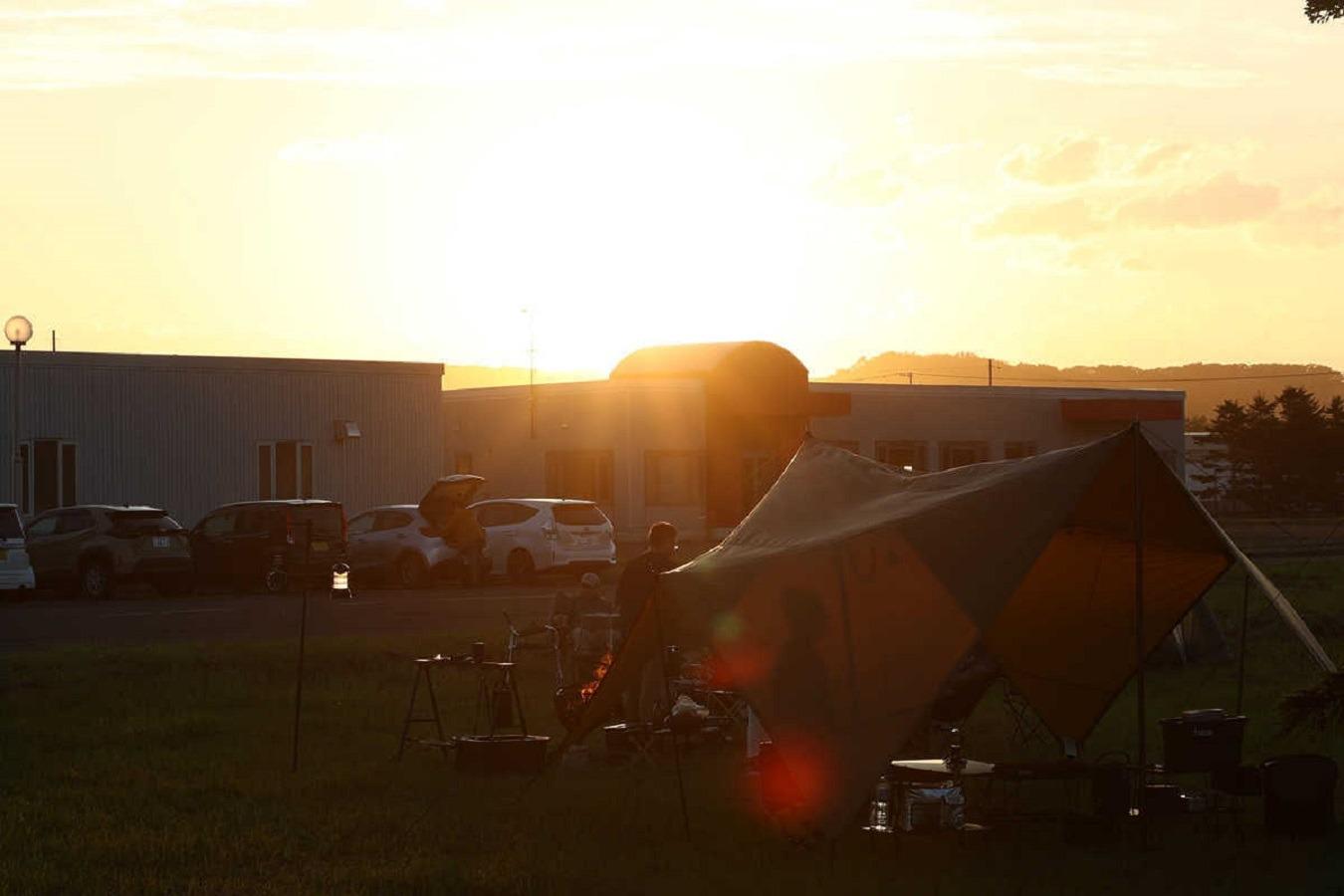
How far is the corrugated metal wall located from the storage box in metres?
31.3

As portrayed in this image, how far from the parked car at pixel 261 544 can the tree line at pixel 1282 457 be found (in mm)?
49810

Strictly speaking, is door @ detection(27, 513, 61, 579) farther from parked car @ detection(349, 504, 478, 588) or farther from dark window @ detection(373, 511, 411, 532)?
dark window @ detection(373, 511, 411, 532)

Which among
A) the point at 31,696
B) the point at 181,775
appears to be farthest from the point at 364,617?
the point at 181,775

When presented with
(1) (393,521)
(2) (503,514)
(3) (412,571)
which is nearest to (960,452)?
(2) (503,514)

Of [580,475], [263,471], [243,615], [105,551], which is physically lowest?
[243,615]

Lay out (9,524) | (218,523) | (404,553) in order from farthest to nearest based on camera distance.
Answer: (404,553) < (218,523) < (9,524)

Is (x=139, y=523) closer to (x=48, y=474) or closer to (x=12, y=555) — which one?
(x=12, y=555)

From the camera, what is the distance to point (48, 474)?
130 feet

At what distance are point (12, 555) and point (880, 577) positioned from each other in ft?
68.7

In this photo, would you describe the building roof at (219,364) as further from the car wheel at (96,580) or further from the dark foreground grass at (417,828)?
the dark foreground grass at (417,828)

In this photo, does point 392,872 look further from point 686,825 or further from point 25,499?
point 25,499

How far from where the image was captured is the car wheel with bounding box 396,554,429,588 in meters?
33.4

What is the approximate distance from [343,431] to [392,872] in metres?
34.4

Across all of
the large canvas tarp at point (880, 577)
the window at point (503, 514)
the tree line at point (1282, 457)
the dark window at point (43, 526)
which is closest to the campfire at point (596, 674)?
the large canvas tarp at point (880, 577)
